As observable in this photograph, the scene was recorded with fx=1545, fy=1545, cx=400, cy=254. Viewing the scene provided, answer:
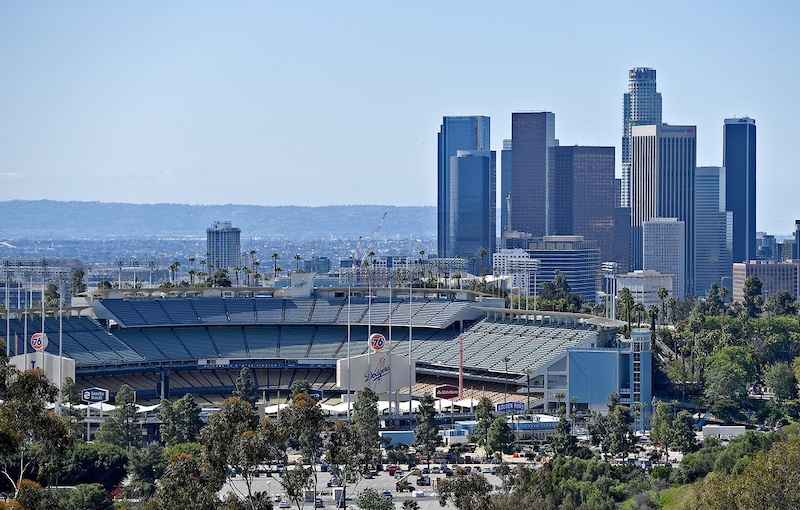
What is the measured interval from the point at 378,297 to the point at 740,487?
9088 cm

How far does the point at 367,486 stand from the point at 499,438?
13.6m

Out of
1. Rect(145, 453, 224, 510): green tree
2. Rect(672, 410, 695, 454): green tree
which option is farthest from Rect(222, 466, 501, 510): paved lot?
Rect(145, 453, 224, 510): green tree

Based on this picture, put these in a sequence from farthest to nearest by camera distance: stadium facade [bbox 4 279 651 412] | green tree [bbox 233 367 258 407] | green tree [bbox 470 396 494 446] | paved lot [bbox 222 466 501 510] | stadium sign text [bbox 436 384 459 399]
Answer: stadium sign text [bbox 436 384 459 399] → stadium facade [bbox 4 279 651 412] → green tree [bbox 233 367 258 407] → green tree [bbox 470 396 494 446] → paved lot [bbox 222 466 501 510]

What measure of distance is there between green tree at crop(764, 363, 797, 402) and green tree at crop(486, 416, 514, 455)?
31.9 metres

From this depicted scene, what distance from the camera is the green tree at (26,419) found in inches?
1774

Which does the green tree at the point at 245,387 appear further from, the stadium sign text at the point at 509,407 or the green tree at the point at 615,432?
the green tree at the point at 615,432

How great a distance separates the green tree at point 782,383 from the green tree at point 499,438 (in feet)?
105

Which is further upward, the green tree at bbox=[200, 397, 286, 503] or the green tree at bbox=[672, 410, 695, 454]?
the green tree at bbox=[200, 397, 286, 503]

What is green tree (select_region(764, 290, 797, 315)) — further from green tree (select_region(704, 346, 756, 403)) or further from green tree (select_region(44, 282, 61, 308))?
green tree (select_region(44, 282, 61, 308))

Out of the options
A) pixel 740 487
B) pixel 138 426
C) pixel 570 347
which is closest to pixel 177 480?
pixel 740 487

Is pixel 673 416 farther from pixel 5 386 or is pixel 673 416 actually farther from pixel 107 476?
pixel 5 386

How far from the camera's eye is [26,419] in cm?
4541

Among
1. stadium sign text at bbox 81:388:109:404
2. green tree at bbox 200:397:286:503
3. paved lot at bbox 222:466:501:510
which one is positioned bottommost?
paved lot at bbox 222:466:501:510

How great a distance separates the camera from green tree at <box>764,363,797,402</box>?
123 meters
